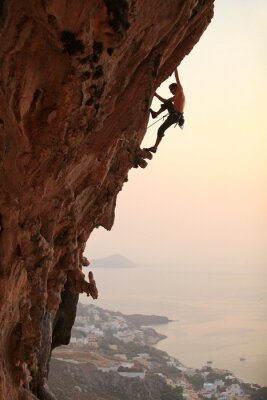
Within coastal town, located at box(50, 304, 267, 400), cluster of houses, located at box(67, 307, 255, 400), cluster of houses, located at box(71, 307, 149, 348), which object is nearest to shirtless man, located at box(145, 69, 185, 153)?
coastal town, located at box(50, 304, 267, 400)

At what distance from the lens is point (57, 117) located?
12.9ft

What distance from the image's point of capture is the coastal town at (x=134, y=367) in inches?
810

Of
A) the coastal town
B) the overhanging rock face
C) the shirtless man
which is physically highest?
the shirtless man

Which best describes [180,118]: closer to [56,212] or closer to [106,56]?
[56,212]

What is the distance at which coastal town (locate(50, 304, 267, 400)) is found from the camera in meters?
20.6

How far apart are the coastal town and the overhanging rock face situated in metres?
12.3

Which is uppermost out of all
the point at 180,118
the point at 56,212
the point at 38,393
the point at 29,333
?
the point at 180,118

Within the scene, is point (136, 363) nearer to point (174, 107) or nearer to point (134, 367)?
point (134, 367)

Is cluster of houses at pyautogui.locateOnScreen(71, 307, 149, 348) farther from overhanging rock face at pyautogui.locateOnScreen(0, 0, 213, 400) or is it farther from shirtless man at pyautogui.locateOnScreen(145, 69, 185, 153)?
overhanging rock face at pyautogui.locateOnScreen(0, 0, 213, 400)

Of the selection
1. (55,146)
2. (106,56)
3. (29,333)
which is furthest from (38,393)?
(106,56)

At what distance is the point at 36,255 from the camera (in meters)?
4.80

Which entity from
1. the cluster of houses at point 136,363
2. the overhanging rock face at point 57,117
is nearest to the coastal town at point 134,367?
the cluster of houses at point 136,363

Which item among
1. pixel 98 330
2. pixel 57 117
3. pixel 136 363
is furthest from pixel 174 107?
pixel 98 330

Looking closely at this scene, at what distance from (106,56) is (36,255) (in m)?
2.27
